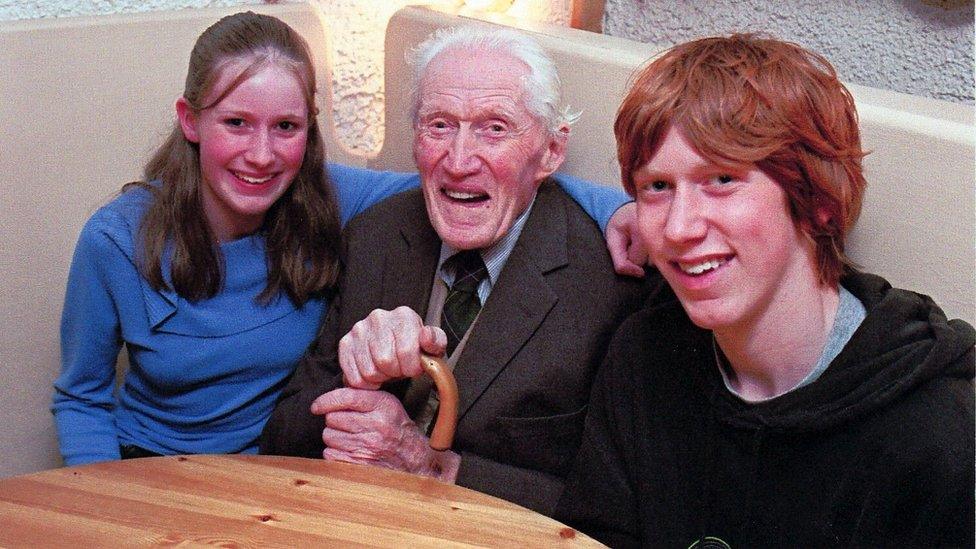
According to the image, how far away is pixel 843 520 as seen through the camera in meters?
1.50

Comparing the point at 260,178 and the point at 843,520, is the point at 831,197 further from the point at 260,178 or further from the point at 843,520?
the point at 260,178

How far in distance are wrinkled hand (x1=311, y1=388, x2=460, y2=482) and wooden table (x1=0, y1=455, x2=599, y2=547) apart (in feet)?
0.67

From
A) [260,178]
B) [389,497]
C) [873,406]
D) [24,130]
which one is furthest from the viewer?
[24,130]

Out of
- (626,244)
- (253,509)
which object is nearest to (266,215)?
(626,244)

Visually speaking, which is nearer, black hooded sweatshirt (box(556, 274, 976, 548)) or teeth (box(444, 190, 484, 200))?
black hooded sweatshirt (box(556, 274, 976, 548))

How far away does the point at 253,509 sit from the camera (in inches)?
60.7

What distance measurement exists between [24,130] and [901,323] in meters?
1.82

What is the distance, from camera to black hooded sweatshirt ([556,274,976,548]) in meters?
1.42

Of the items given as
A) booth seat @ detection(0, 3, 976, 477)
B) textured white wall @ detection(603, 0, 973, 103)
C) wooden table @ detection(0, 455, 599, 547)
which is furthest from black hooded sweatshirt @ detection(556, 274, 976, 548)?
textured white wall @ detection(603, 0, 973, 103)

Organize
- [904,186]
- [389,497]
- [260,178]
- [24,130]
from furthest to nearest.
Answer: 1. [24,130]
2. [260,178]
3. [904,186]
4. [389,497]

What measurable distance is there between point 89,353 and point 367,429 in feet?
2.24

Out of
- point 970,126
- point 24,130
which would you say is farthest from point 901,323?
point 24,130

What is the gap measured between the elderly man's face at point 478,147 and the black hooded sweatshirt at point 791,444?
1.14 feet

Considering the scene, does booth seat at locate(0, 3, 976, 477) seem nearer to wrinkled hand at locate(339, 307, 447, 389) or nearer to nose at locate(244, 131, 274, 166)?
nose at locate(244, 131, 274, 166)
